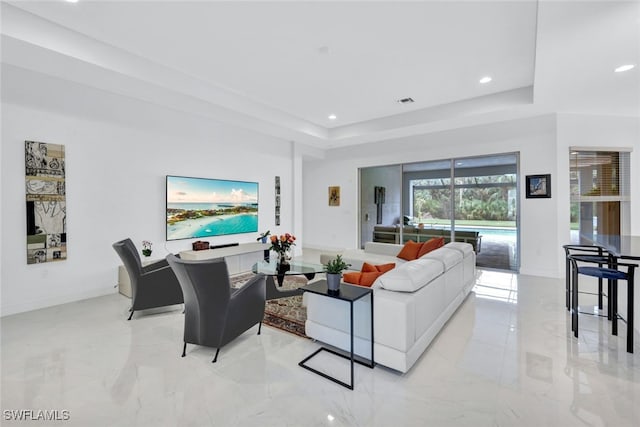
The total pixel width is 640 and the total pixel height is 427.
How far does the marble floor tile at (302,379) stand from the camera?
1851 millimetres

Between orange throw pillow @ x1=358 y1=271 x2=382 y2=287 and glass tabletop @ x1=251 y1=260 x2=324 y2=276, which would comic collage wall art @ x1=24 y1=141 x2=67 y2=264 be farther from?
orange throw pillow @ x1=358 y1=271 x2=382 y2=287

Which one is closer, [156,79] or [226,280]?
[226,280]

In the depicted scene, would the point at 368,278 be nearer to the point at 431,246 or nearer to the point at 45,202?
the point at 431,246

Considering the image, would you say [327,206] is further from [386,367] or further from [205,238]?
[386,367]

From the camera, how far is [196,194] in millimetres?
5320

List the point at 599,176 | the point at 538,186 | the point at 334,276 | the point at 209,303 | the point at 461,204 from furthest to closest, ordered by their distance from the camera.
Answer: the point at 461,204 → the point at 538,186 → the point at 599,176 → the point at 209,303 → the point at 334,276

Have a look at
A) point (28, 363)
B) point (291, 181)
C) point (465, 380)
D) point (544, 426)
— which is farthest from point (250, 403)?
point (291, 181)

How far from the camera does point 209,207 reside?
5551 mm

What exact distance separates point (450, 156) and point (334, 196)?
3.18 m

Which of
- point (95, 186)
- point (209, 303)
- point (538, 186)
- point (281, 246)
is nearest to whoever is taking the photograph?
point (209, 303)

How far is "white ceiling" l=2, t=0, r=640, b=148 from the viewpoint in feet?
9.22

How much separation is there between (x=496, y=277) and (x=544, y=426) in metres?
4.04

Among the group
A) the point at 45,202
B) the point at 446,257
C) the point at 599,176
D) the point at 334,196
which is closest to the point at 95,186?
the point at 45,202

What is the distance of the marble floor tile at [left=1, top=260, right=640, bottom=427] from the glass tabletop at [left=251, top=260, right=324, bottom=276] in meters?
0.71
